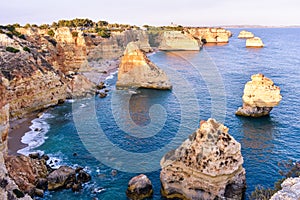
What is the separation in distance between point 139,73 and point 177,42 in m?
90.3

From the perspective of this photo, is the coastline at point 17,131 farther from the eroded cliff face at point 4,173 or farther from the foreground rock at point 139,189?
the foreground rock at point 139,189

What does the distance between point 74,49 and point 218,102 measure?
5043cm

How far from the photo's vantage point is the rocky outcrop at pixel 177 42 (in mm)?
160750

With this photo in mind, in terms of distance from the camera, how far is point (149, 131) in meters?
49.7

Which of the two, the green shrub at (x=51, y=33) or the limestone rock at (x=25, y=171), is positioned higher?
the green shrub at (x=51, y=33)

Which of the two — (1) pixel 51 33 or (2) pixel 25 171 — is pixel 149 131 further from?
(1) pixel 51 33

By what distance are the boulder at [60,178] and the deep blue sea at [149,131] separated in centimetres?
94

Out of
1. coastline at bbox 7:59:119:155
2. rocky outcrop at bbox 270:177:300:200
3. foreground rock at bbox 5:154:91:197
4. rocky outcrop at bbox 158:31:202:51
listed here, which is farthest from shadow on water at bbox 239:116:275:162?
rocky outcrop at bbox 158:31:202:51

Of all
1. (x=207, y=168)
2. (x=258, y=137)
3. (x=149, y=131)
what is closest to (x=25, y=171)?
(x=207, y=168)

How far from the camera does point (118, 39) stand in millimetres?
125000

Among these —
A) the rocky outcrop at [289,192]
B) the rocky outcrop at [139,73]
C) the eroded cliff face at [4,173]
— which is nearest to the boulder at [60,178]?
the eroded cliff face at [4,173]

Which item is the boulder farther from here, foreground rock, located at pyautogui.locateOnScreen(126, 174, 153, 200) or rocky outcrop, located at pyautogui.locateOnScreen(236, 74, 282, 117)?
rocky outcrop, located at pyautogui.locateOnScreen(236, 74, 282, 117)

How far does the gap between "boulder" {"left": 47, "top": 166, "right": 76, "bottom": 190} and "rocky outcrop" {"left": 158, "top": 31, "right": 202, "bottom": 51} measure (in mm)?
134212

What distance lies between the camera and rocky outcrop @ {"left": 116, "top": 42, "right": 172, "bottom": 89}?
77.6 metres
